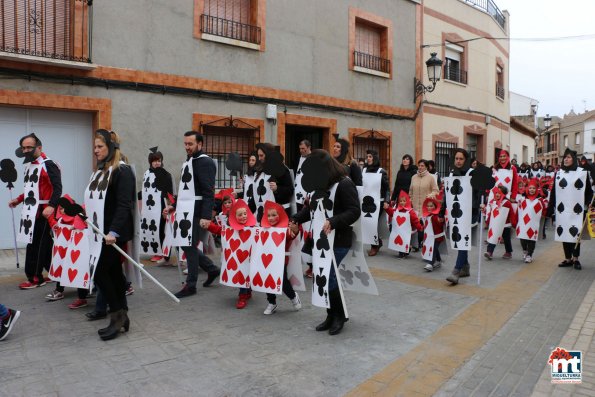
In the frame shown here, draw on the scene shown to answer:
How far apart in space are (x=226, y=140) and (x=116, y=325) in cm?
741

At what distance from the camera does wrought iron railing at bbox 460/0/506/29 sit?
735 inches

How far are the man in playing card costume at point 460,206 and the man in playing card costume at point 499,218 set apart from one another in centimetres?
214

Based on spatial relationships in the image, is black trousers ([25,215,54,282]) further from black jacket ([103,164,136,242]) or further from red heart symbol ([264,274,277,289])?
red heart symbol ([264,274,277,289])

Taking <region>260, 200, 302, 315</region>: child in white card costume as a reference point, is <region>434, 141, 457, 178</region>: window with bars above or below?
above

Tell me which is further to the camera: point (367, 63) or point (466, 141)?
point (466, 141)

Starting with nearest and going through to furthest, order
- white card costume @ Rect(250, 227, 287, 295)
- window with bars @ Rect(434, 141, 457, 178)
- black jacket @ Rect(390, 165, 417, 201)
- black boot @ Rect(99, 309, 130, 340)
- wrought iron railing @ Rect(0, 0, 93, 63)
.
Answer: black boot @ Rect(99, 309, 130, 340), white card costume @ Rect(250, 227, 287, 295), wrought iron railing @ Rect(0, 0, 93, 63), black jacket @ Rect(390, 165, 417, 201), window with bars @ Rect(434, 141, 457, 178)

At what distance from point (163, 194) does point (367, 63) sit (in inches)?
360

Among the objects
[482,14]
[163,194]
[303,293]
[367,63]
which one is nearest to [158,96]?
[163,194]

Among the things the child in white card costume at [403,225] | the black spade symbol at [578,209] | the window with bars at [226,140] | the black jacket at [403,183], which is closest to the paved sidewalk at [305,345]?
the black spade symbol at [578,209]

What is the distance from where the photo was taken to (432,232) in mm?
7898

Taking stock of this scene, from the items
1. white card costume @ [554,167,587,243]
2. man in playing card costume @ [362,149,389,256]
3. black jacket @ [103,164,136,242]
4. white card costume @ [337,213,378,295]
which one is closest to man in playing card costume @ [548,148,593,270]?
white card costume @ [554,167,587,243]

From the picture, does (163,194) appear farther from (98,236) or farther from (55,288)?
(98,236)

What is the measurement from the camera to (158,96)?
33.0 ft

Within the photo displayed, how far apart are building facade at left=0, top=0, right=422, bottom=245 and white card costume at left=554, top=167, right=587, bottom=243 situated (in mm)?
6454
